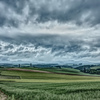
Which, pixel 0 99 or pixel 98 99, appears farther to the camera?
pixel 0 99

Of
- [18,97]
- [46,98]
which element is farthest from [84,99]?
[18,97]

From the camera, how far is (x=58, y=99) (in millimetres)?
15289

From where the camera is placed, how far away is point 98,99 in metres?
14.6

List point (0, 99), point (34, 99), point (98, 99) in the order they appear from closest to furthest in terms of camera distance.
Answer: point (98, 99), point (34, 99), point (0, 99)

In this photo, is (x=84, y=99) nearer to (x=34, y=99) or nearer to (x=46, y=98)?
(x=46, y=98)

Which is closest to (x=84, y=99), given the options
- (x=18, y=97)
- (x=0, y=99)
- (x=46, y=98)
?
(x=46, y=98)

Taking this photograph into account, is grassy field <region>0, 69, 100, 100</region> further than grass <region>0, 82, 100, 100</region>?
Yes

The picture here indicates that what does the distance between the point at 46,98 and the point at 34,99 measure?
66.3 inches

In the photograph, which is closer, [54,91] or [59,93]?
[59,93]

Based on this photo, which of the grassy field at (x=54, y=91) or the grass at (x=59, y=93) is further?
the grassy field at (x=54, y=91)

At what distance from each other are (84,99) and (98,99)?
1.77 m

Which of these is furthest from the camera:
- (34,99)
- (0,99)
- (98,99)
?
(0,99)

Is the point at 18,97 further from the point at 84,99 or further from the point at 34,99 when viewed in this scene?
the point at 84,99

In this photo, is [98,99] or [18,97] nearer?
[98,99]
